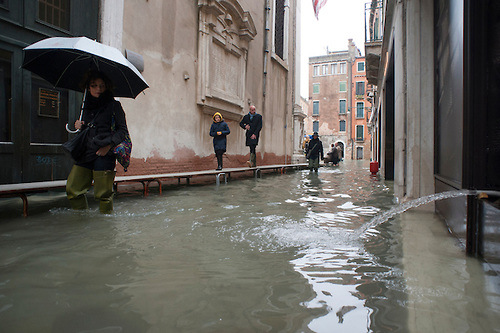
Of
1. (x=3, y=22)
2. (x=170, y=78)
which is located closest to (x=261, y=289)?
(x=3, y=22)

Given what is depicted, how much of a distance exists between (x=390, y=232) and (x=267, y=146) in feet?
38.5

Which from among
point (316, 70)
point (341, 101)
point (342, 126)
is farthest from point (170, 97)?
point (316, 70)

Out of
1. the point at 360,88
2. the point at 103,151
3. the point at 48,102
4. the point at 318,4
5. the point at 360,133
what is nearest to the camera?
the point at 103,151

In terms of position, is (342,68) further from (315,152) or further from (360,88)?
(315,152)

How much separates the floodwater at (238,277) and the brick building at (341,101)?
148 feet

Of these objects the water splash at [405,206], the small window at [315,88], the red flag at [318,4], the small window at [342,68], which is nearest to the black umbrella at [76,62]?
the water splash at [405,206]

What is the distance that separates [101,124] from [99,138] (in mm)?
162

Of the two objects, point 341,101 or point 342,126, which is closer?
point 342,126

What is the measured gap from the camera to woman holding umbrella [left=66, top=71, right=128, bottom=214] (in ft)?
12.6

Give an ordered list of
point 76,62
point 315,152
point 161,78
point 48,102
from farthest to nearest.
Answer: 1. point 315,152
2. point 161,78
3. point 48,102
4. point 76,62

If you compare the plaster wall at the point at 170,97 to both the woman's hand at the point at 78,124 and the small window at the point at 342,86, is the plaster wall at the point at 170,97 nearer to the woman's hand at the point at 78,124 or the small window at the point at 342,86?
the woman's hand at the point at 78,124

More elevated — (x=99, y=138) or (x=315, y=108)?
(x=315, y=108)

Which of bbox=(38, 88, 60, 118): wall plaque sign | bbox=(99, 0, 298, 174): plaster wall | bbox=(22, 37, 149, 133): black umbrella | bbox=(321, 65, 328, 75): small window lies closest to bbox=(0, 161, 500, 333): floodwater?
bbox=(22, 37, 149, 133): black umbrella

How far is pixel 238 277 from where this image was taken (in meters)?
2.11
